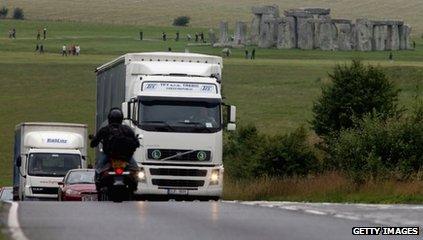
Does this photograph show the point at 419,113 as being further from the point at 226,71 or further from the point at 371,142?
the point at 226,71

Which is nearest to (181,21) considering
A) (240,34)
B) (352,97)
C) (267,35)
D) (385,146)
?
(240,34)

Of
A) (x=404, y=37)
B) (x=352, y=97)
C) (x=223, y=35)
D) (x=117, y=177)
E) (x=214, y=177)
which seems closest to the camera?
(x=117, y=177)

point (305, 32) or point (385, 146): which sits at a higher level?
point (385, 146)

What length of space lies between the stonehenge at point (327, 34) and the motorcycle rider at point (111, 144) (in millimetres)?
114117

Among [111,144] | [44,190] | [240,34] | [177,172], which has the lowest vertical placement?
[44,190]

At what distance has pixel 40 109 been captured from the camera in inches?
3145

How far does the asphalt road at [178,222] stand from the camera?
1563cm

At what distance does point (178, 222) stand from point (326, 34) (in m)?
121

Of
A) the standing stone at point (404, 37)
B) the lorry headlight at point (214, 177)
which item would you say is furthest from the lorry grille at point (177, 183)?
the standing stone at point (404, 37)

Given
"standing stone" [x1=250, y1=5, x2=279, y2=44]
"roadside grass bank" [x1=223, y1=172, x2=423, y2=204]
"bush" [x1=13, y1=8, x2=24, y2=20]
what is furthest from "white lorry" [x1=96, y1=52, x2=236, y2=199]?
"bush" [x1=13, y1=8, x2=24, y2=20]

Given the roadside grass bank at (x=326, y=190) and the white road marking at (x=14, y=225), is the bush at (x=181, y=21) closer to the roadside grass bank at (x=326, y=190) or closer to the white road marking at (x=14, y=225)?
the roadside grass bank at (x=326, y=190)

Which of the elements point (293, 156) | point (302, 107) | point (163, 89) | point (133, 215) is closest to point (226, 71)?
point (302, 107)

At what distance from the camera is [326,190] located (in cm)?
3484

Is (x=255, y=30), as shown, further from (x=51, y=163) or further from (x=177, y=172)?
(x=177, y=172)
